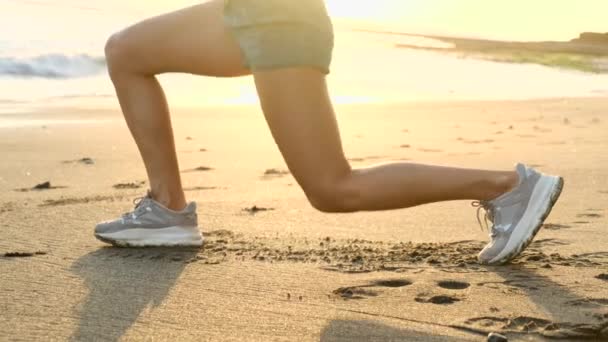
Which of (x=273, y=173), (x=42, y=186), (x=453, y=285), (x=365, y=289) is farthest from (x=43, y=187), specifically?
(x=453, y=285)

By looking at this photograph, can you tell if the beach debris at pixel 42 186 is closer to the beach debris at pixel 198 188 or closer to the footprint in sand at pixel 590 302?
the beach debris at pixel 198 188

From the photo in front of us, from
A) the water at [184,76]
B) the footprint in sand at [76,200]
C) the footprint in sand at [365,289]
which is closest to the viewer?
the footprint in sand at [365,289]

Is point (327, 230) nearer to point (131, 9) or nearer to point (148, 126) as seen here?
point (148, 126)

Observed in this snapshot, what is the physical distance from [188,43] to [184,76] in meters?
10.6

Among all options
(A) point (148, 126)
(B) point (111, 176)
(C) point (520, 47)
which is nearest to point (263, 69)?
(A) point (148, 126)

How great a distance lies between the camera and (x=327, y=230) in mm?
3432

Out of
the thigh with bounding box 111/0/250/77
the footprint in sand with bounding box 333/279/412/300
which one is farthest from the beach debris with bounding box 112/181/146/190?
the footprint in sand with bounding box 333/279/412/300

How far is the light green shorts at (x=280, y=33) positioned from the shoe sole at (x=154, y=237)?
0.74 metres

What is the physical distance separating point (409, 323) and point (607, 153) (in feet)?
12.3

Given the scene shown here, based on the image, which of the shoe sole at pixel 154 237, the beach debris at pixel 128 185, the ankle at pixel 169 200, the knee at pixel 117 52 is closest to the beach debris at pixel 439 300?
the shoe sole at pixel 154 237

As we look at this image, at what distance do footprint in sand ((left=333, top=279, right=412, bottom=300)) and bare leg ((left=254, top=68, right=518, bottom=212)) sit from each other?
228mm

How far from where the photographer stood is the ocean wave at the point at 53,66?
12.5 meters

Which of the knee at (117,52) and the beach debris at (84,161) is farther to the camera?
the beach debris at (84,161)

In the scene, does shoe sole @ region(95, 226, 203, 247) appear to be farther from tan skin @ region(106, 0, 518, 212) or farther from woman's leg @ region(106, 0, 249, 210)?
tan skin @ region(106, 0, 518, 212)
